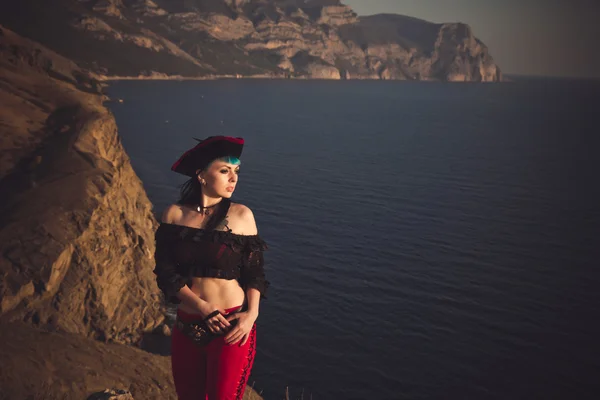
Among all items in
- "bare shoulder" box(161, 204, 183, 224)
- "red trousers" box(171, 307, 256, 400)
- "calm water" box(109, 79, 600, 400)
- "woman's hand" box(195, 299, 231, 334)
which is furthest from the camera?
"calm water" box(109, 79, 600, 400)

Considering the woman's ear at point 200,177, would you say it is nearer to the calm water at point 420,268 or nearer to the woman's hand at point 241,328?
the woman's hand at point 241,328

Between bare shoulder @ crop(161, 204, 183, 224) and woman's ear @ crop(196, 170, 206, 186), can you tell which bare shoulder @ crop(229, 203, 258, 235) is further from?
bare shoulder @ crop(161, 204, 183, 224)

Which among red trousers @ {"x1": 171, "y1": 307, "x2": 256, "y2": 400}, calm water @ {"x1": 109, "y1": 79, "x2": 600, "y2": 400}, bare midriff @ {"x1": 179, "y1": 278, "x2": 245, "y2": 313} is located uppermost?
bare midriff @ {"x1": 179, "y1": 278, "x2": 245, "y2": 313}

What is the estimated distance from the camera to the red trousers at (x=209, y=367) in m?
4.51

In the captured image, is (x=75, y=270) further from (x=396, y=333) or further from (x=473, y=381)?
(x=473, y=381)

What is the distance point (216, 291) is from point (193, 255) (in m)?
0.40

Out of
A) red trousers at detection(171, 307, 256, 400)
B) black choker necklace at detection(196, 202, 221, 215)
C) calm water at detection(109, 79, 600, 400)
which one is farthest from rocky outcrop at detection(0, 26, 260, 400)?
calm water at detection(109, 79, 600, 400)

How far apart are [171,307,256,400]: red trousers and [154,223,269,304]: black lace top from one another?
374 millimetres

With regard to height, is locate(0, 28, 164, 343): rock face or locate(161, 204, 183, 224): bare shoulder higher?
locate(161, 204, 183, 224): bare shoulder

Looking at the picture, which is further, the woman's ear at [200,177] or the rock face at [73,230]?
the rock face at [73,230]

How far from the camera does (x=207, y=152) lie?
4.67 m

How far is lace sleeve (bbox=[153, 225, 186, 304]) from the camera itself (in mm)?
4402

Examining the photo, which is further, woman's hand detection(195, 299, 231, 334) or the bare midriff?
the bare midriff

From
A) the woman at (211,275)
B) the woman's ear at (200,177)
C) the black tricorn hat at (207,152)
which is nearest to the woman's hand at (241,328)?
the woman at (211,275)
